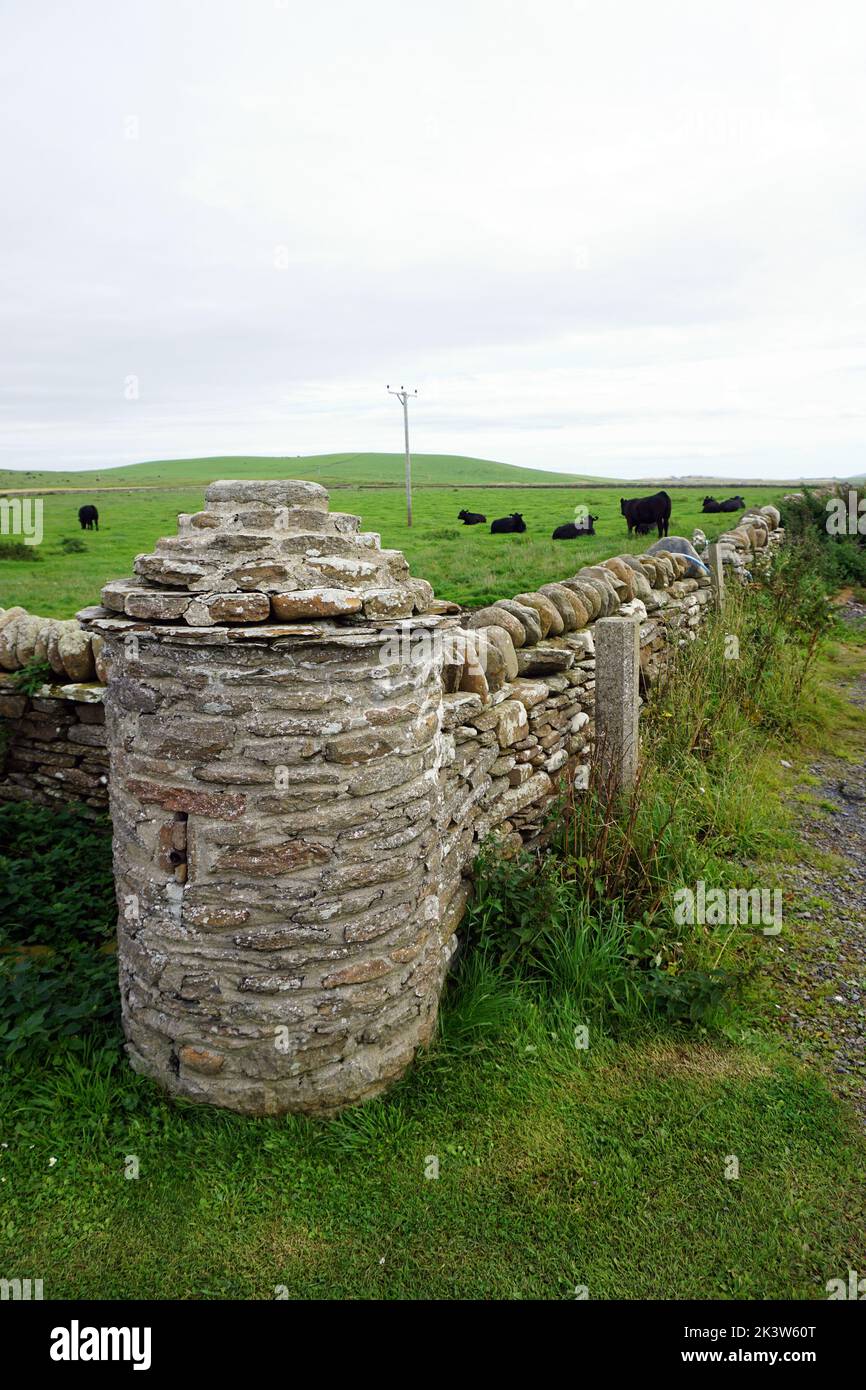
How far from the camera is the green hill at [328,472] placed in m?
59.0

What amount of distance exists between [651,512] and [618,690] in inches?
684

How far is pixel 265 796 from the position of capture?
10.0ft

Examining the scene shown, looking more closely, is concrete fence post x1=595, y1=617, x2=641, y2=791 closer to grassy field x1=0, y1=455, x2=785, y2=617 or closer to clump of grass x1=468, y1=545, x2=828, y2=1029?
clump of grass x1=468, y1=545, x2=828, y2=1029

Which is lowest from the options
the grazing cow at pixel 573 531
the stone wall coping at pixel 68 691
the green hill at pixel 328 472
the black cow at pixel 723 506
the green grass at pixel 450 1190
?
the green grass at pixel 450 1190

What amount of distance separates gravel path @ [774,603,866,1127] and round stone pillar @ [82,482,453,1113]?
2222 mm

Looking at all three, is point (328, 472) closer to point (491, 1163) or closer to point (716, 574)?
point (716, 574)

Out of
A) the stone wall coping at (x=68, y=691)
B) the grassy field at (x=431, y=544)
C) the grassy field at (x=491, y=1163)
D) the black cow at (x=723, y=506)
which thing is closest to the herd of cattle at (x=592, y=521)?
the grassy field at (x=431, y=544)

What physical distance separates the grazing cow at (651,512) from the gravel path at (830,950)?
15632mm

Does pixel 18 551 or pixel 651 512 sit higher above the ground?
pixel 651 512

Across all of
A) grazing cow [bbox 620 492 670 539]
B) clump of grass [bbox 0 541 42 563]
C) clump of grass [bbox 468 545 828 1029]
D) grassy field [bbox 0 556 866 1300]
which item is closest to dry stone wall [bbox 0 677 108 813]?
grassy field [bbox 0 556 866 1300]

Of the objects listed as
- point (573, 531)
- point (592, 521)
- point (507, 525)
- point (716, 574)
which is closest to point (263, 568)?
point (716, 574)

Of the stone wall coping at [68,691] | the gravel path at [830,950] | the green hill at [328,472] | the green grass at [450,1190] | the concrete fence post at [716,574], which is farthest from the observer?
the green hill at [328,472]

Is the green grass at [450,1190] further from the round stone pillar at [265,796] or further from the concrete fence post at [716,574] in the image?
the concrete fence post at [716,574]
